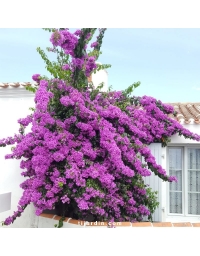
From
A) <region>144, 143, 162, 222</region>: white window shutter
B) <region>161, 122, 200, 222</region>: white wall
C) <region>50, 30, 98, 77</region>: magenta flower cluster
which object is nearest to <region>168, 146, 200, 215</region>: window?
<region>161, 122, 200, 222</region>: white wall

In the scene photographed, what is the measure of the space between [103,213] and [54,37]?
155 inches

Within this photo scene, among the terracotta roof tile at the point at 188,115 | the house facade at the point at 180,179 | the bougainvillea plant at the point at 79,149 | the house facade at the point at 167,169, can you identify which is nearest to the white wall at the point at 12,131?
the house facade at the point at 167,169

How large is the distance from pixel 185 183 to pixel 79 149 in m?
3.76

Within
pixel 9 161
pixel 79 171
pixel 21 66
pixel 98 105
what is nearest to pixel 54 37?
pixel 98 105

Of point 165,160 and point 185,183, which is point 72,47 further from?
point 185,183

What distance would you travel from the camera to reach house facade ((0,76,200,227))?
9.34 m

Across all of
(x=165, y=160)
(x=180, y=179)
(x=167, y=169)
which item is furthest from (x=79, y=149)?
(x=180, y=179)

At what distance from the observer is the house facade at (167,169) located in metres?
9.34

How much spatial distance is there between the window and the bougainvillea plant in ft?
4.70

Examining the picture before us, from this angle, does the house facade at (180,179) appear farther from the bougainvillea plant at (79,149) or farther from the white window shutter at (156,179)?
the bougainvillea plant at (79,149)

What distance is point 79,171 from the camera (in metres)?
7.07

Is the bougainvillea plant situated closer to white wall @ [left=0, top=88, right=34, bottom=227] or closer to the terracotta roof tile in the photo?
white wall @ [left=0, top=88, right=34, bottom=227]

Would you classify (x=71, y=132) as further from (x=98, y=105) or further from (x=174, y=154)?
(x=174, y=154)
